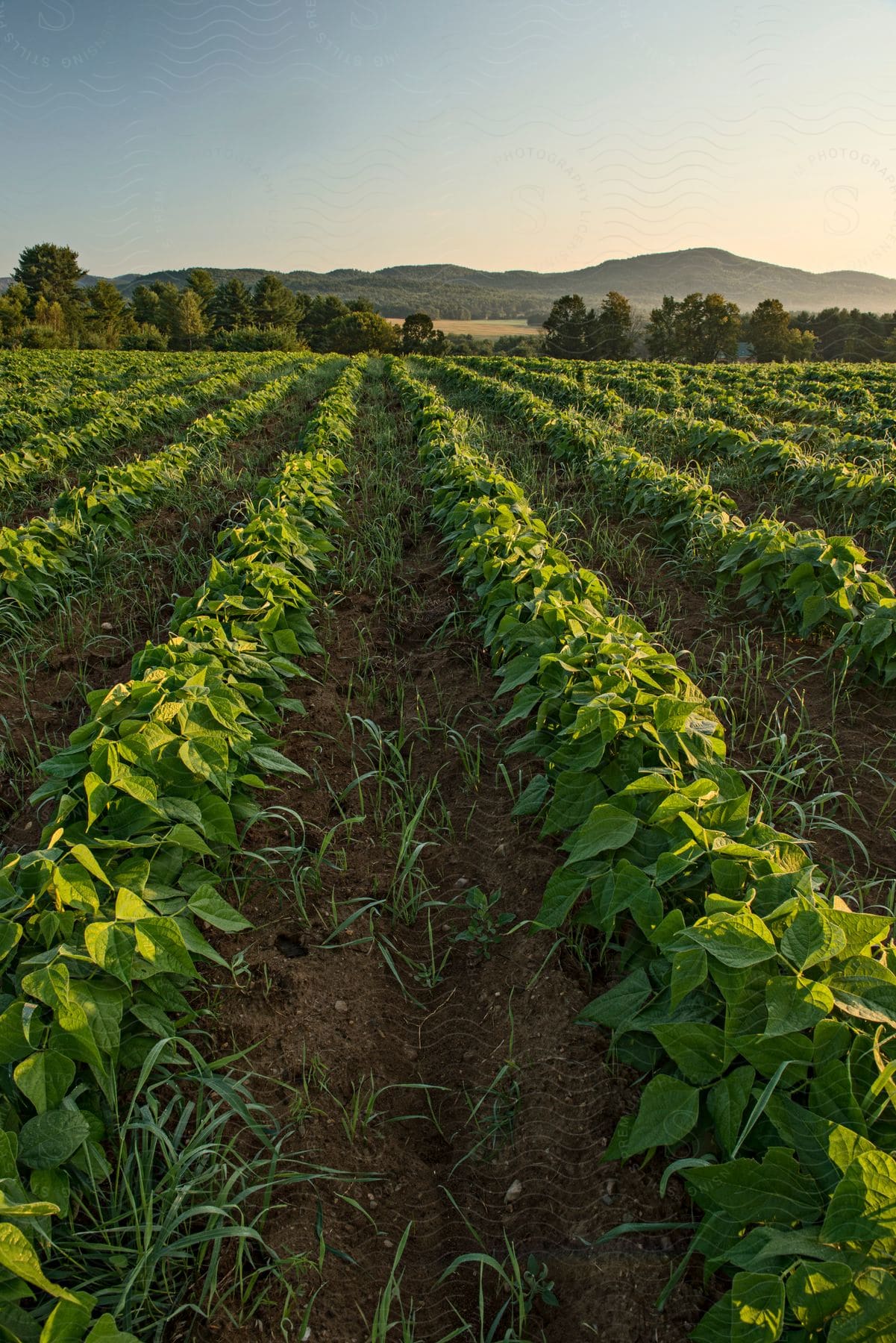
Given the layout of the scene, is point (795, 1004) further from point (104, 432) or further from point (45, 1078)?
point (104, 432)

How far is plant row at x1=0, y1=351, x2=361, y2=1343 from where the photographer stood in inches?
52.9

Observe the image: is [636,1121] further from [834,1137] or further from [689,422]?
Answer: [689,422]

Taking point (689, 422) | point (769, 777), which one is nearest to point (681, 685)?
point (769, 777)

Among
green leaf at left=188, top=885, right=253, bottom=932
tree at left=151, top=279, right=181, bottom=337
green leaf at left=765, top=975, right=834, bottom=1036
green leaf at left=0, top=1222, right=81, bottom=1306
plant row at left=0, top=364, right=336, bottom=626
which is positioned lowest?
green leaf at left=0, top=1222, right=81, bottom=1306

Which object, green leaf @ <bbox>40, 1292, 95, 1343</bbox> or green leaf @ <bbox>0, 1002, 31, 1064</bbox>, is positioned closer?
green leaf @ <bbox>40, 1292, 95, 1343</bbox>

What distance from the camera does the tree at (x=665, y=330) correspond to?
5744cm

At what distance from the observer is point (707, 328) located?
5619 centimetres

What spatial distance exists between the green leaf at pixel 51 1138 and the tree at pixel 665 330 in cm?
6359

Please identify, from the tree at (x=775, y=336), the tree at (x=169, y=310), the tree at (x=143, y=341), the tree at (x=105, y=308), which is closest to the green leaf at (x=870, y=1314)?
the tree at (x=775, y=336)

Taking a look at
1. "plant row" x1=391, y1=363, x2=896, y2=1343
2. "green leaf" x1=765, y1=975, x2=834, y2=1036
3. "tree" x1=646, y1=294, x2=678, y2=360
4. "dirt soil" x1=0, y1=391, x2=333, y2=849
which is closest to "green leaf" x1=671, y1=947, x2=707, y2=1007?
"plant row" x1=391, y1=363, x2=896, y2=1343

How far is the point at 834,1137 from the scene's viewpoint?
119 cm

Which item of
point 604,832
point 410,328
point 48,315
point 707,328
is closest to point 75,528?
point 604,832

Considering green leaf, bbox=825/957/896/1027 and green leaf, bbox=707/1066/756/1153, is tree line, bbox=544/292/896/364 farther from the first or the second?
green leaf, bbox=707/1066/756/1153

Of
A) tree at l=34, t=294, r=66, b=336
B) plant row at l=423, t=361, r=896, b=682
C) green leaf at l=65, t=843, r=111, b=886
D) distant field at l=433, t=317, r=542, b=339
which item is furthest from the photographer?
distant field at l=433, t=317, r=542, b=339
